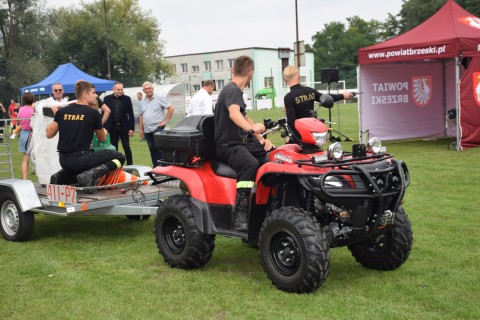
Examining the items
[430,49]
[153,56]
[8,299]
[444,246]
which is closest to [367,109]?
[430,49]

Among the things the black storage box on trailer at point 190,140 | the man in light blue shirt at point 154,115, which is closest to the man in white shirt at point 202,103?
the man in light blue shirt at point 154,115

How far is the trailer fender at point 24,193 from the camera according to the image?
6.67m

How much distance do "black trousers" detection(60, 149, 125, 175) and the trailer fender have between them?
1.51 ft

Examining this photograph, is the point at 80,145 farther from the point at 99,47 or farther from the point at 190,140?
the point at 99,47

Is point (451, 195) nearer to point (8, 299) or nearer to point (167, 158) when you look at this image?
point (167, 158)

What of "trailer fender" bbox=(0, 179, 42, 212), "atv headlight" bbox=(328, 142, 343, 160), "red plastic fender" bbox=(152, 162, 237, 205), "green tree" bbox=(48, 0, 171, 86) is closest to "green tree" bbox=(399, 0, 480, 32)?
"green tree" bbox=(48, 0, 171, 86)

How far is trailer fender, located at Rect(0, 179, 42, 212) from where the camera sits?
667 cm

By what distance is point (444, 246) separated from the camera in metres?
6.02

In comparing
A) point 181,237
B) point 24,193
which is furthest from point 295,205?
point 24,193

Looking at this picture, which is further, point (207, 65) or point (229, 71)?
point (207, 65)

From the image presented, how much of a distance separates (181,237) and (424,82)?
13.2m

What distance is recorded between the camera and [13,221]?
711 cm

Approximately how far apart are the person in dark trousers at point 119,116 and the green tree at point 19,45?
3939 centimetres

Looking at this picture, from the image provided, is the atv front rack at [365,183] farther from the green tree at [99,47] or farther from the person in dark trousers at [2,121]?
the green tree at [99,47]
